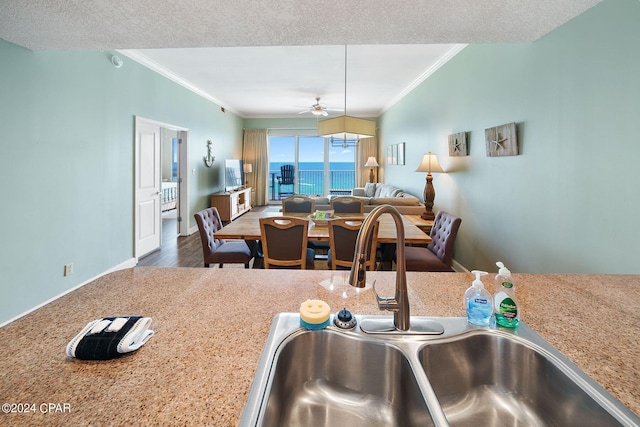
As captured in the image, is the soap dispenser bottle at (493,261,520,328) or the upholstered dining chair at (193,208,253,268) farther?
the upholstered dining chair at (193,208,253,268)

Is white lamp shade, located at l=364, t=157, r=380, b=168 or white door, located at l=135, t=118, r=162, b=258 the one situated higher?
white lamp shade, located at l=364, t=157, r=380, b=168

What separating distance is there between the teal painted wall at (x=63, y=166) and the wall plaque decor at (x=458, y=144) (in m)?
Result: 4.05

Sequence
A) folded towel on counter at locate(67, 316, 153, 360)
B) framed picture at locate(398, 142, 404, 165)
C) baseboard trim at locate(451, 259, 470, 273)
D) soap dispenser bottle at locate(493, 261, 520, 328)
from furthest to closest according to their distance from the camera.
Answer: framed picture at locate(398, 142, 404, 165)
baseboard trim at locate(451, 259, 470, 273)
soap dispenser bottle at locate(493, 261, 520, 328)
folded towel on counter at locate(67, 316, 153, 360)

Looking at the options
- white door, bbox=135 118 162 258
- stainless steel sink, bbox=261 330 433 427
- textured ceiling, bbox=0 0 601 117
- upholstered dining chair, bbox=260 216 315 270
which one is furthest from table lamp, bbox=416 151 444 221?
white door, bbox=135 118 162 258

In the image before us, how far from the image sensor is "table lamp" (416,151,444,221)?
3.92 meters

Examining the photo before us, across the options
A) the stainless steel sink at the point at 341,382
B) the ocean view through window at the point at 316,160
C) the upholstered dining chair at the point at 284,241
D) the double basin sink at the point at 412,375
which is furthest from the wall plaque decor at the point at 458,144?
the ocean view through window at the point at 316,160

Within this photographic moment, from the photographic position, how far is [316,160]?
882 cm

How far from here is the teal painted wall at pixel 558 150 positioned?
1615 millimetres

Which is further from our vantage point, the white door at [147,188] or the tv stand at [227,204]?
the tv stand at [227,204]

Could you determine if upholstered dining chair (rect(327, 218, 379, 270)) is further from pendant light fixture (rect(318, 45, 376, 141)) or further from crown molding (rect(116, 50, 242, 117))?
crown molding (rect(116, 50, 242, 117))

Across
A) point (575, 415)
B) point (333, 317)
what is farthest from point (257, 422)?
point (575, 415)

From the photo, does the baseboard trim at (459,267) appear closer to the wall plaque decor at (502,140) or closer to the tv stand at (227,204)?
the wall plaque decor at (502,140)

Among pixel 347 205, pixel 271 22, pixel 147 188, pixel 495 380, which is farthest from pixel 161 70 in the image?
pixel 495 380

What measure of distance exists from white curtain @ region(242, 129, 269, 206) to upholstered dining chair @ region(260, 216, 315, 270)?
21.7ft
